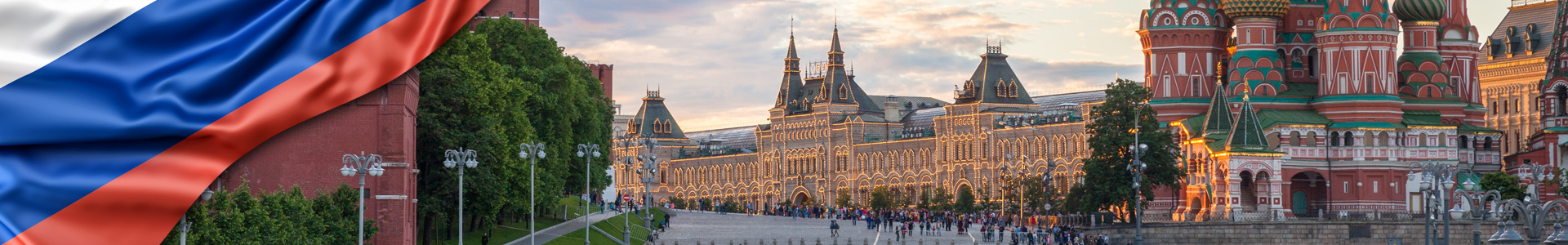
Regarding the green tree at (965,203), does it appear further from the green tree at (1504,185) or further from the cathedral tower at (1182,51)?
the green tree at (1504,185)

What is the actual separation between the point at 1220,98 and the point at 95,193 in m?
93.8

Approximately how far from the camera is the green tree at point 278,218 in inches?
1145

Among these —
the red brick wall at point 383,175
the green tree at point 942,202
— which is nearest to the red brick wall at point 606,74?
the green tree at point 942,202

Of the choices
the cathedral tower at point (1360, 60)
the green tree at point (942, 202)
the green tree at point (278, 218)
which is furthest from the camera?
the green tree at point (942, 202)

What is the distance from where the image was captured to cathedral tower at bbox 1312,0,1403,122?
9788 cm

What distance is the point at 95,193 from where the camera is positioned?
7316 millimetres

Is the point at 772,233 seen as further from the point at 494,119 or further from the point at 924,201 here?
the point at 924,201

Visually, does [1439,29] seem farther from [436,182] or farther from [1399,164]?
[436,182]

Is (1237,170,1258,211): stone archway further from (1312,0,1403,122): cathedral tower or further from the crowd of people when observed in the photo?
the crowd of people

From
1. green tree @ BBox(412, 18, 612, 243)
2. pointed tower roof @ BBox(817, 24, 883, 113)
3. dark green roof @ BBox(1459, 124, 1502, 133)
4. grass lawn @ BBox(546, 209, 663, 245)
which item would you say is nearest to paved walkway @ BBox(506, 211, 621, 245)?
grass lawn @ BBox(546, 209, 663, 245)

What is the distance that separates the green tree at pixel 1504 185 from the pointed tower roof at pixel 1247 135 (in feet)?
32.3

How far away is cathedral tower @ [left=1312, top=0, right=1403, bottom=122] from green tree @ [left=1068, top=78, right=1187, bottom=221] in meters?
12.8

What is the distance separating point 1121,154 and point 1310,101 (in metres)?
19.7

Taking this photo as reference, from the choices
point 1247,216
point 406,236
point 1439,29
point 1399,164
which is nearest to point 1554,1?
point 1439,29
